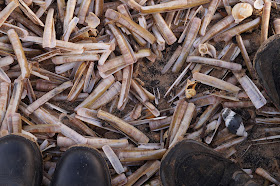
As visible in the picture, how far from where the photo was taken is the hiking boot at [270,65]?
2.56 m

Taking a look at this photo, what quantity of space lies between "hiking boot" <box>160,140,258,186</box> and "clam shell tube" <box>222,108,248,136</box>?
0.85 feet

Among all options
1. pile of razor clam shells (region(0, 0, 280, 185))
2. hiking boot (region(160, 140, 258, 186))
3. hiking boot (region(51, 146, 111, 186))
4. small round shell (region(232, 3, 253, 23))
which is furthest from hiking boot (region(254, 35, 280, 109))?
hiking boot (region(51, 146, 111, 186))

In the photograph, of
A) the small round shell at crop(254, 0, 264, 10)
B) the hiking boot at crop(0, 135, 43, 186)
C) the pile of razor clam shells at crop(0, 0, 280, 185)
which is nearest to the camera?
the hiking boot at crop(0, 135, 43, 186)

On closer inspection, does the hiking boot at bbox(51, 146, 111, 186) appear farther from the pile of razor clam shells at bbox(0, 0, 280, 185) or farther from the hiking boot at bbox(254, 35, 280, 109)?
the hiking boot at bbox(254, 35, 280, 109)

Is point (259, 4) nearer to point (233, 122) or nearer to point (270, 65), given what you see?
point (270, 65)

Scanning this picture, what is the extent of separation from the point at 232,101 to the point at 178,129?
503mm

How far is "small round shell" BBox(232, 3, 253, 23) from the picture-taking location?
260cm

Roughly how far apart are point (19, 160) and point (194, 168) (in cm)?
133

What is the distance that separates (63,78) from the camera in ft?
8.78

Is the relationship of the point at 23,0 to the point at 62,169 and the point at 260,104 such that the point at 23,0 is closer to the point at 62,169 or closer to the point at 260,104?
the point at 62,169

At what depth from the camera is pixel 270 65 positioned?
102 inches

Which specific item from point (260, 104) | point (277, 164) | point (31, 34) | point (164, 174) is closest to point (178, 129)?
point (164, 174)

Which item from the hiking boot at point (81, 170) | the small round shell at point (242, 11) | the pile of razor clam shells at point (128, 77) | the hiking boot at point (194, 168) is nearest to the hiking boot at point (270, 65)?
the pile of razor clam shells at point (128, 77)

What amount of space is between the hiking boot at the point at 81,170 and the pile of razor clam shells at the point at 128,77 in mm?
98
